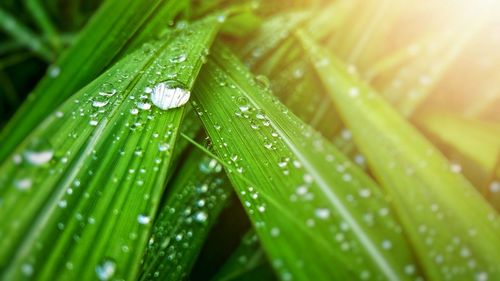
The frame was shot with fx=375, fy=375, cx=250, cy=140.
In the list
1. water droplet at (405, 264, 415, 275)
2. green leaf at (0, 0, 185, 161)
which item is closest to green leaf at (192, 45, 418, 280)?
water droplet at (405, 264, 415, 275)

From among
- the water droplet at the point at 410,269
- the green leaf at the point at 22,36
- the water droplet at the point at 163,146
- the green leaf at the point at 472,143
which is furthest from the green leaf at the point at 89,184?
the green leaf at the point at 22,36

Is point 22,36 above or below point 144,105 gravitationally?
above

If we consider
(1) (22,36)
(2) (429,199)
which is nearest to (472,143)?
(2) (429,199)

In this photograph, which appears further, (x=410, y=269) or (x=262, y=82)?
(x=262, y=82)

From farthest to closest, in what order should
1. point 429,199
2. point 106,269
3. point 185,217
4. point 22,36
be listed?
point 22,36 → point 185,217 → point 429,199 → point 106,269

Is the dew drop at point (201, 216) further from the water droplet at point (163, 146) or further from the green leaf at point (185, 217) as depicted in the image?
the water droplet at point (163, 146)

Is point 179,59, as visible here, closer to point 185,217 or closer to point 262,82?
point 262,82

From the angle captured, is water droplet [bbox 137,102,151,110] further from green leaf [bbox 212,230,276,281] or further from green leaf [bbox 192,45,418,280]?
green leaf [bbox 212,230,276,281]
